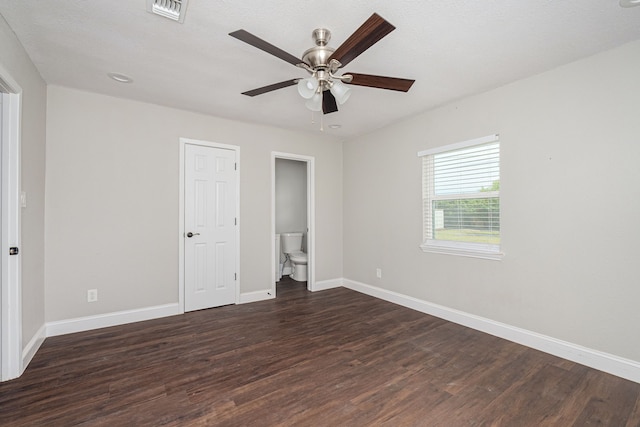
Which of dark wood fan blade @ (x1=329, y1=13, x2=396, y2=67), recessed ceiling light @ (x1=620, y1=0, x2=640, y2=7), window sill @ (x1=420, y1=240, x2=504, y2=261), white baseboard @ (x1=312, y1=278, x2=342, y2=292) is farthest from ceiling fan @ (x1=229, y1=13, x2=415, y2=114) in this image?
white baseboard @ (x1=312, y1=278, x2=342, y2=292)

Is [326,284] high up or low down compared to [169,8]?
down

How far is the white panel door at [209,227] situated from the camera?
145 inches

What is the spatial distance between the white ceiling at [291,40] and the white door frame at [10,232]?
591 millimetres

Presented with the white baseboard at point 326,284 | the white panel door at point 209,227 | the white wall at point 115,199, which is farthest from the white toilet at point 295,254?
the white panel door at point 209,227

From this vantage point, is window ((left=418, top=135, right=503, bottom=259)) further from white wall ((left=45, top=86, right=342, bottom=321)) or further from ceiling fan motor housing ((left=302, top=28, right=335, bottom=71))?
white wall ((left=45, top=86, right=342, bottom=321))

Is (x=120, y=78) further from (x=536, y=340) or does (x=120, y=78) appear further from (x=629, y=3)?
(x=536, y=340)

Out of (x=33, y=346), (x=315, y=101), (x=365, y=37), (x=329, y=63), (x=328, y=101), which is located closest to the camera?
(x=365, y=37)

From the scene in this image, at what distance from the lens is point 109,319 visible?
318 centimetres

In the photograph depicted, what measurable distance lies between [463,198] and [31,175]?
13.9 feet

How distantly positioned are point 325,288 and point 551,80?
Result: 3.84 m

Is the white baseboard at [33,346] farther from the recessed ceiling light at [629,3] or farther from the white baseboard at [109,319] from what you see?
the recessed ceiling light at [629,3]

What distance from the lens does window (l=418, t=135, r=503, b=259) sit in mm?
3039

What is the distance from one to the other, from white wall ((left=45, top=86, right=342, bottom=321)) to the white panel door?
0.14 m

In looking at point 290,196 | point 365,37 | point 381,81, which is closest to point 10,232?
point 365,37
